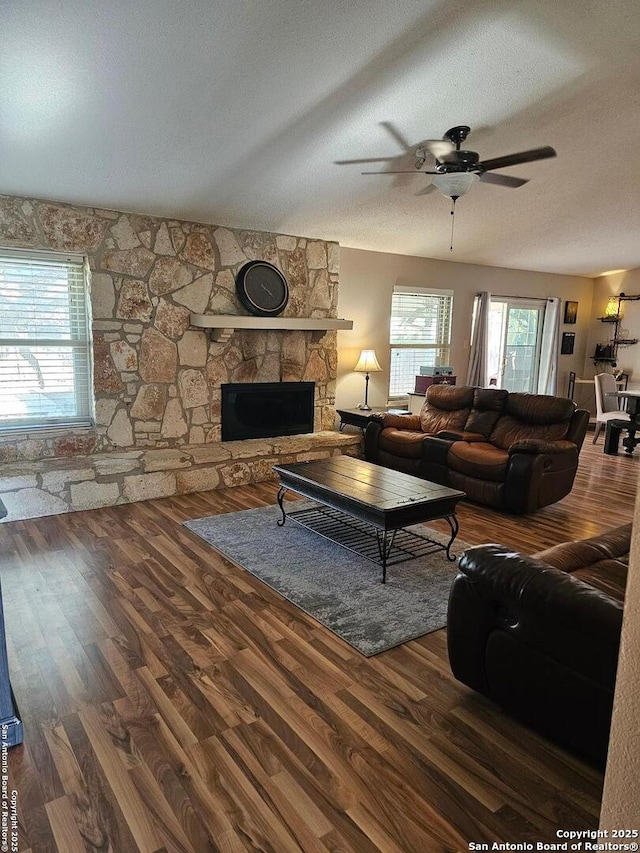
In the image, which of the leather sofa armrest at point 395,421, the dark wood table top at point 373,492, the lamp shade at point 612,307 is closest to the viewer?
the dark wood table top at point 373,492

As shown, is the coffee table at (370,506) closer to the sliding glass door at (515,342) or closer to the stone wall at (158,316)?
the stone wall at (158,316)

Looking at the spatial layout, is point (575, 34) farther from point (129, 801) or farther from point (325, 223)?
point (129, 801)

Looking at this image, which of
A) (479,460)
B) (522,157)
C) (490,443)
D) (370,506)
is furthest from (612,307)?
(370,506)

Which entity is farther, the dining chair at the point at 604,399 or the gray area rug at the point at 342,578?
the dining chair at the point at 604,399

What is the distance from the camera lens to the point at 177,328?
5.18 meters

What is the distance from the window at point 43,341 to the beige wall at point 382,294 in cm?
290

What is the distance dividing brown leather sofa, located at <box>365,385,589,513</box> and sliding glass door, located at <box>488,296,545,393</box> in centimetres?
286

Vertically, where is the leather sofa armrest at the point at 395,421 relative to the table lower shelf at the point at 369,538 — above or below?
above

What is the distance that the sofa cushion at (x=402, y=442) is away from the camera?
5457 millimetres

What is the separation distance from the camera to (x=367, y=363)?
6.42m

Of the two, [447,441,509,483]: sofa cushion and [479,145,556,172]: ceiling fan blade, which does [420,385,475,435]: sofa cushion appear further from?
[479,145,556,172]: ceiling fan blade

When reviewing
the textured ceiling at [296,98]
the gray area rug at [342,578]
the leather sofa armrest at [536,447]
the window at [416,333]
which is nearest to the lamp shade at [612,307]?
the window at [416,333]

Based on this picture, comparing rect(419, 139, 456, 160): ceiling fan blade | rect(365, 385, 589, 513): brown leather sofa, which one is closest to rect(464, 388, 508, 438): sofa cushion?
rect(365, 385, 589, 513): brown leather sofa

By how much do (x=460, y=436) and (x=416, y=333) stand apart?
Result: 2.36m
